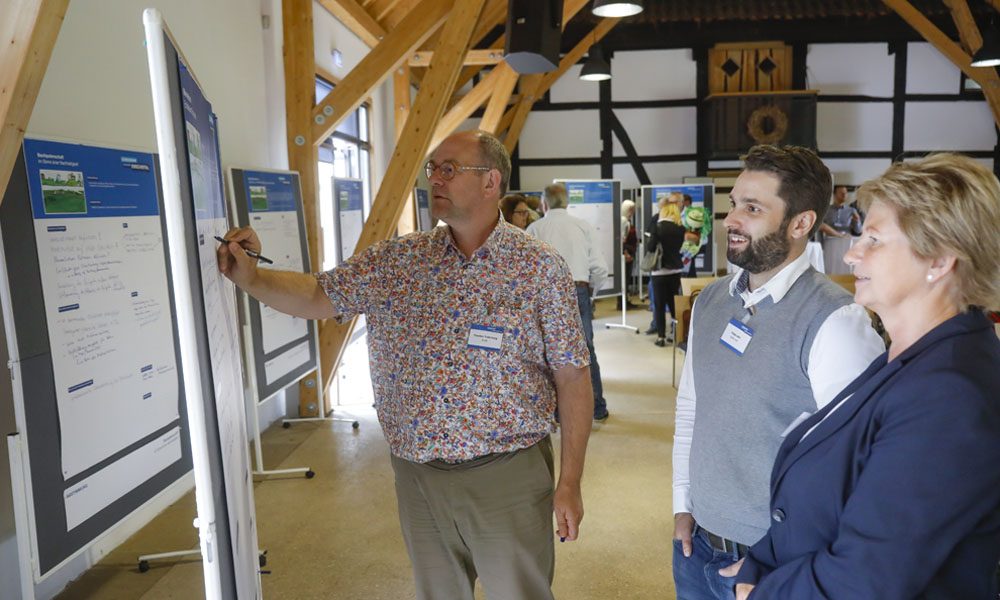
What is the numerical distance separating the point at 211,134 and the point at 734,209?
48.4 inches

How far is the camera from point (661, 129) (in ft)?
41.9

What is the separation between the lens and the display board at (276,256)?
4234mm

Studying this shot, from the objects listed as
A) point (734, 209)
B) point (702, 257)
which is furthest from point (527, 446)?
point (702, 257)

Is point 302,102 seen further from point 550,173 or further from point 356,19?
point 550,173

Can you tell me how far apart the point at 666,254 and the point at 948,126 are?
323 inches

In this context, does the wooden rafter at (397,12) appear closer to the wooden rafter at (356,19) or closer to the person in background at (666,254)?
the wooden rafter at (356,19)

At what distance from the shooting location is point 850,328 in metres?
1.38

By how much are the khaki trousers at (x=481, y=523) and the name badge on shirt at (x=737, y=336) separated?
1.90ft

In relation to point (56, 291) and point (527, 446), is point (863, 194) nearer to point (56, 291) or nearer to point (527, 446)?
point (527, 446)

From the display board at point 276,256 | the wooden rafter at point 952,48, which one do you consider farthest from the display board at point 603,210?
the display board at point 276,256

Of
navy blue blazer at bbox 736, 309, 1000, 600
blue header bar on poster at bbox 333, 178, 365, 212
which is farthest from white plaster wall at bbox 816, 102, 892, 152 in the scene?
navy blue blazer at bbox 736, 309, 1000, 600

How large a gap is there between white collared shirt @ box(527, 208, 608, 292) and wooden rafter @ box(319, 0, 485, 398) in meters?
0.99

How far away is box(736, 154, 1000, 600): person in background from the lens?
932 mm

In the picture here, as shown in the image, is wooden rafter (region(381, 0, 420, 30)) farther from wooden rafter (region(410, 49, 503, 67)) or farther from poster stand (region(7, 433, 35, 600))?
poster stand (region(7, 433, 35, 600))
